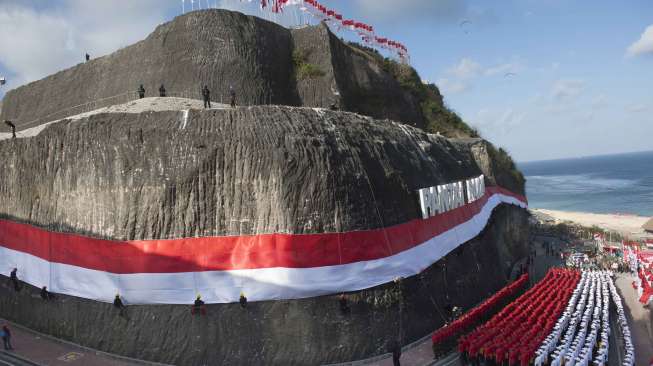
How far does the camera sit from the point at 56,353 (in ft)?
51.5

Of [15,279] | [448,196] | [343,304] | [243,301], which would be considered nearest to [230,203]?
[243,301]

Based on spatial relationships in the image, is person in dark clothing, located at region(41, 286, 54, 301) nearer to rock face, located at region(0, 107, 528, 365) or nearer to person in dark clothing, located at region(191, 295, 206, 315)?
rock face, located at region(0, 107, 528, 365)

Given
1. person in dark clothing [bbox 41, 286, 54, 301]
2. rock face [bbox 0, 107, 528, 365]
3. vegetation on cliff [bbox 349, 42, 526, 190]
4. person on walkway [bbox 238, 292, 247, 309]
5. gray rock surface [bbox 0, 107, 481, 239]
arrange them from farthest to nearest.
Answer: vegetation on cliff [bbox 349, 42, 526, 190] → person in dark clothing [bbox 41, 286, 54, 301] → gray rock surface [bbox 0, 107, 481, 239] → rock face [bbox 0, 107, 528, 365] → person on walkway [bbox 238, 292, 247, 309]

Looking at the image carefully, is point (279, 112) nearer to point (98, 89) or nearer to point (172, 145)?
point (172, 145)

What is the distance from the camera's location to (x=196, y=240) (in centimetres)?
1530

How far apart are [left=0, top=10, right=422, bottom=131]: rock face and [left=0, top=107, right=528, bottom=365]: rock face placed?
10.7 metres

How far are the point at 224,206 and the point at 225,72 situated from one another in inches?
558

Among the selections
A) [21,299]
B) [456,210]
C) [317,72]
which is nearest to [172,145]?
Result: [21,299]

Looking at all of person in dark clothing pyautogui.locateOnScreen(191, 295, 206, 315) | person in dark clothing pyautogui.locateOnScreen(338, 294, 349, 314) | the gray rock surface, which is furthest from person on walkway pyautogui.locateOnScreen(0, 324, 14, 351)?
person in dark clothing pyautogui.locateOnScreen(338, 294, 349, 314)

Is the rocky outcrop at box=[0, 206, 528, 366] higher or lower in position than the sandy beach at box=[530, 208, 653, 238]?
higher

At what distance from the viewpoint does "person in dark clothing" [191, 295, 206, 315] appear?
A: 14719mm

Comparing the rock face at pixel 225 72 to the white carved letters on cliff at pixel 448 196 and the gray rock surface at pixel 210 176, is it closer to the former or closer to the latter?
the white carved letters on cliff at pixel 448 196

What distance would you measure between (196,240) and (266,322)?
12.0 ft

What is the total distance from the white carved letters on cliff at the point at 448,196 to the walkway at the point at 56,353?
1263 centimetres
